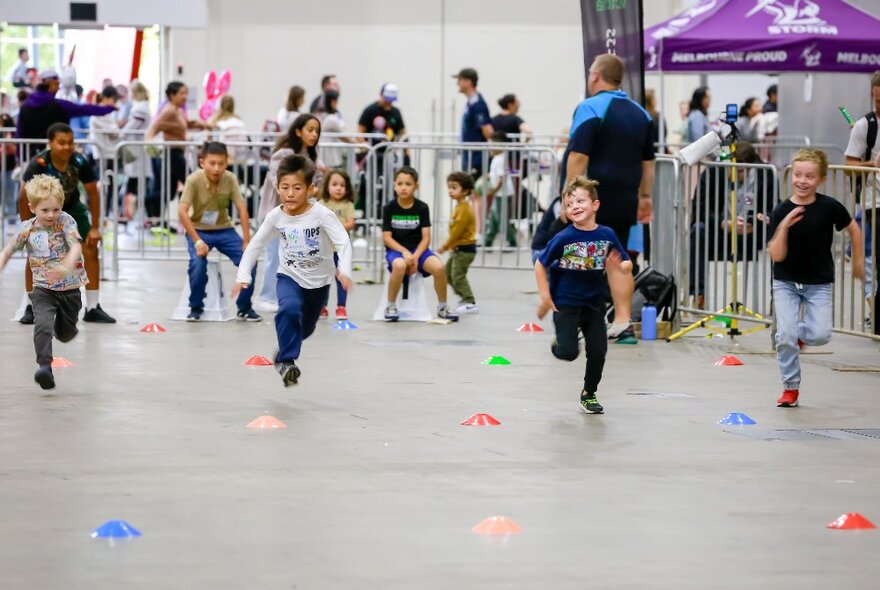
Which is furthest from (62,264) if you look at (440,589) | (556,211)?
(440,589)

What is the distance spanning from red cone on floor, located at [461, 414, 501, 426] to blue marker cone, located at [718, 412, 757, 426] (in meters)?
1.27

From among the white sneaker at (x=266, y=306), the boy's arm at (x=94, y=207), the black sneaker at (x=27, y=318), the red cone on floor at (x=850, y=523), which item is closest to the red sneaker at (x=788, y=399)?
the red cone on floor at (x=850, y=523)

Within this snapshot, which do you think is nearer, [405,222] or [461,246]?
[405,222]

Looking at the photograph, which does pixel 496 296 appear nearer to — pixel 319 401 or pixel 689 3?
pixel 319 401

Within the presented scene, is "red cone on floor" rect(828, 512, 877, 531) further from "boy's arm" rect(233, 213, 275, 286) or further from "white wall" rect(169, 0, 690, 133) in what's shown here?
"white wall" rect(169, 0, 690, 133)

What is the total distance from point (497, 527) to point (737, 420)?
3.06 meters

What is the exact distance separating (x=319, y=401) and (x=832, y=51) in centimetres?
1067

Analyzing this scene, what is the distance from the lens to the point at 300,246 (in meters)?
10.2

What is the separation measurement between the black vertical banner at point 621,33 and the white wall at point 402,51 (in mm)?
15629

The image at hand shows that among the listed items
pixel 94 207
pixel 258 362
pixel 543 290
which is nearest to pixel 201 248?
pixel 94 207

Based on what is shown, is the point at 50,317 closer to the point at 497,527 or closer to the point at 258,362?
the point at 258,362

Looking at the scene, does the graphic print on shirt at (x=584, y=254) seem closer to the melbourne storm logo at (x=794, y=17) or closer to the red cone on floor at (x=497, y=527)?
the red cone on floor at (x=497, y=527)

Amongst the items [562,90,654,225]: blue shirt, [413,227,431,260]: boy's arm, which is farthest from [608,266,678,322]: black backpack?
[413,227,431,260]: boy's arm

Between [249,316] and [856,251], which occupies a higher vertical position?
[856,251]
